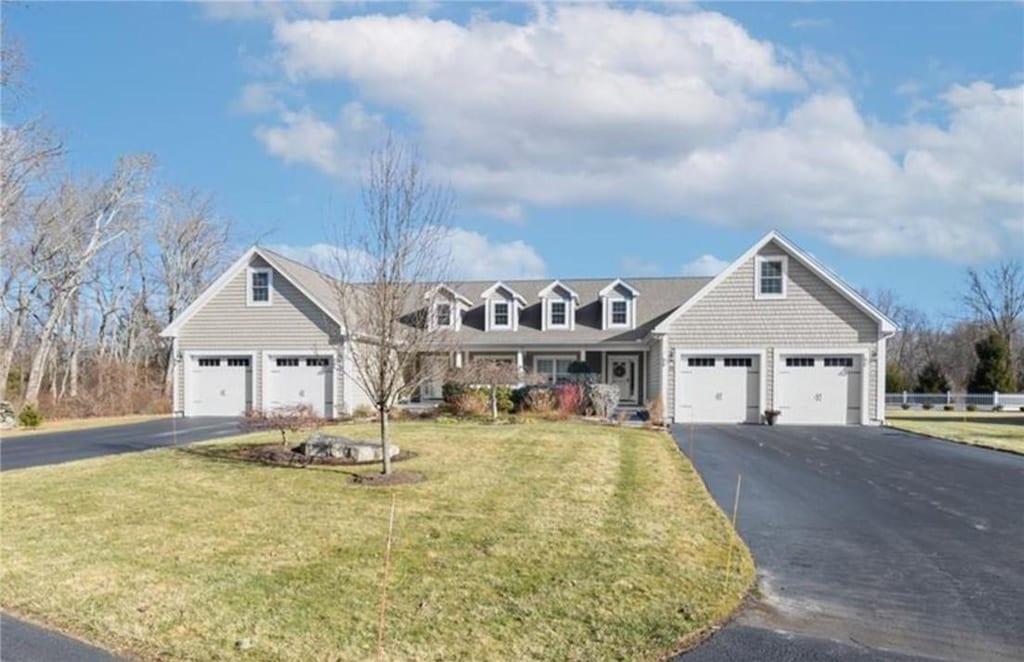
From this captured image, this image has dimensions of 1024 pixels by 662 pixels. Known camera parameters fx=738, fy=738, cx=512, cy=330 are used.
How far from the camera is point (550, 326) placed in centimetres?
3169

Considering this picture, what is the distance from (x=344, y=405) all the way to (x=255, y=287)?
5.63 metres

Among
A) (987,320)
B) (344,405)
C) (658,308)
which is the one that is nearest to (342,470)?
(344,405)

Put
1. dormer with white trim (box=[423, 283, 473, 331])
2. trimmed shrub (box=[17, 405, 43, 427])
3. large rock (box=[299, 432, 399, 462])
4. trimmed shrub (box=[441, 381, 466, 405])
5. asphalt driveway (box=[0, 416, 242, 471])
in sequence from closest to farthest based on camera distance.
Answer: large rock (box=[299, 432, 399, 462]), dormer with white trim (box=[423, 283, 473, 331]), asphalt driveway (box=[0, 416, 242, 471]), trimmed shrub (box=[17, 405, 43, 427]), trimmed shrub (box=[441, 381, 466, 405])

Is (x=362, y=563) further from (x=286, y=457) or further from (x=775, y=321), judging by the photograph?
(x=775, y=321)

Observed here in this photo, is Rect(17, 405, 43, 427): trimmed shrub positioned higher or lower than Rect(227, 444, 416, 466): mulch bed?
lower

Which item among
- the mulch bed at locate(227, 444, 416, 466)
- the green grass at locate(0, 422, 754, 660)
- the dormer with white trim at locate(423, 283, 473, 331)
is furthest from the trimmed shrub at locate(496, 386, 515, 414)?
the green grass at locate(0, 422, 754, 660)

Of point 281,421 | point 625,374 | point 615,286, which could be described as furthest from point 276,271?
point 625,374

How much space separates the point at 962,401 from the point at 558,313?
25924 mm

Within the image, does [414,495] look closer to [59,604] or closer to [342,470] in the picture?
[342,470]

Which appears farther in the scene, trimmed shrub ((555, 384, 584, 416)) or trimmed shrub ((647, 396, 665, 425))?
trimmed shrub ((555, 384, 584, 416))

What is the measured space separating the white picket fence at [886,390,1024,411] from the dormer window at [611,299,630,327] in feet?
65.5

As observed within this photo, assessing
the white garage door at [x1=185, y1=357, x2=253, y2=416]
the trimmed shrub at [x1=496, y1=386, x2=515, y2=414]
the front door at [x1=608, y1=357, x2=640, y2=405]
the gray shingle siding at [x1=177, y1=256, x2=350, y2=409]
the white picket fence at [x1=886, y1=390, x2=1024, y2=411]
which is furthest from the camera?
the white picket fence at [x1=886, y1=390, x2=1024, y2=411]

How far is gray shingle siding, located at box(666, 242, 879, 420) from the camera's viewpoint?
2448 centimetres

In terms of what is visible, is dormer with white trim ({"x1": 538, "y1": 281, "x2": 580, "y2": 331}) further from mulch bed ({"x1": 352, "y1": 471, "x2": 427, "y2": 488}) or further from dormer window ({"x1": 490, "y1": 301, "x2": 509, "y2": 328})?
mulch bed ({"x1": 352, "y1": 471, "x2": 427, "y2": 488})
